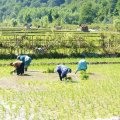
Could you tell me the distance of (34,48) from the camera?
27.4 metres

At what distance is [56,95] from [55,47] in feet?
43.7

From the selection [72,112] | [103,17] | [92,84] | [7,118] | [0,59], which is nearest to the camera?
[7,118]

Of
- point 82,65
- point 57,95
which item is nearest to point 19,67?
point 82,65

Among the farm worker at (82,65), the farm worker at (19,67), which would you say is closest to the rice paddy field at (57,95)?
the farm worker at (19,67)

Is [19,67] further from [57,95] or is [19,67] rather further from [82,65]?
[57,95]

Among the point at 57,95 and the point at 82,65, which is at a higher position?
the point at 82,65

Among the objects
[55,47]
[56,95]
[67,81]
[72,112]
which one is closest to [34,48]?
[55,47]

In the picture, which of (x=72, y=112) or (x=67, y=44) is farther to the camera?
(x=67, y=44)

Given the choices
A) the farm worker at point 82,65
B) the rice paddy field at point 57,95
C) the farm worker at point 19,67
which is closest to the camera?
the rice paddy field at point 57,95

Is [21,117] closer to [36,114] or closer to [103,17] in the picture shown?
[36,114]

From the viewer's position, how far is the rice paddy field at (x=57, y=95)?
11895 millimetres

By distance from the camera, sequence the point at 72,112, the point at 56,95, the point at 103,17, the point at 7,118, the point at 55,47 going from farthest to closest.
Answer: the point at 103,17, the point at 55,47, the point at 56,95, the point at 72,112, the point at 7,118

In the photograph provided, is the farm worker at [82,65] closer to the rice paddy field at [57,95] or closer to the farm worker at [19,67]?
the rice paddy field at [57,95]

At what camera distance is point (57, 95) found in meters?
14.8
